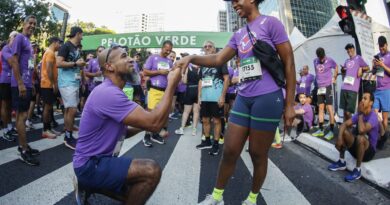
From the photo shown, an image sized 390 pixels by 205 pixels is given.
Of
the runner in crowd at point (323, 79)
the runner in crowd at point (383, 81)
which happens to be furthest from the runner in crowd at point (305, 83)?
the runner in crowd at point (383, 81)

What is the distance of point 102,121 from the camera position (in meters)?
2.29

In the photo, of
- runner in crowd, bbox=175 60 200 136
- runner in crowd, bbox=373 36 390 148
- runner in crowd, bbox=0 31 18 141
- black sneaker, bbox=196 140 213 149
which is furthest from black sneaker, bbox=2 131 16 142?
runner in crowd, bbox=373 36 390 148

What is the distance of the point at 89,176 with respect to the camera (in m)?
2.25

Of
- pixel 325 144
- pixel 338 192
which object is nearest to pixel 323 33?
pixel 325 144

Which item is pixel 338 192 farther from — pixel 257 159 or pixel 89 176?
pixel 89 176

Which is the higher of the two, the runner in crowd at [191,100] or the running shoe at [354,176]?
the runner in crowd at [191,100]

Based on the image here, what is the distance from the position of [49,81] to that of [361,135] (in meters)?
5.91

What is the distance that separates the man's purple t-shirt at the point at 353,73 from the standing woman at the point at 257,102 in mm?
4717

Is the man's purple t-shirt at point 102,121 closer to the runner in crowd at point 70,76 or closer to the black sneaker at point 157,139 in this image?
the runner in crowd at point 70,76

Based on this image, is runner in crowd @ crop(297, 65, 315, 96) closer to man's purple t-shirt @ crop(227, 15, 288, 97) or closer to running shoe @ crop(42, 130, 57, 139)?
running shoe @ crop(42, 130, 57, 139)

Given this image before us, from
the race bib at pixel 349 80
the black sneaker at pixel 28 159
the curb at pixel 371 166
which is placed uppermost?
the race bib at pixel 349 80

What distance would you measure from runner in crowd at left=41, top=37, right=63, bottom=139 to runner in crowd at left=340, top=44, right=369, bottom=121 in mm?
6124

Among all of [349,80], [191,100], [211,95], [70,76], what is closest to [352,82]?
[349,80]

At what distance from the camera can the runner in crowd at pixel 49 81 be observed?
6.02 metres
